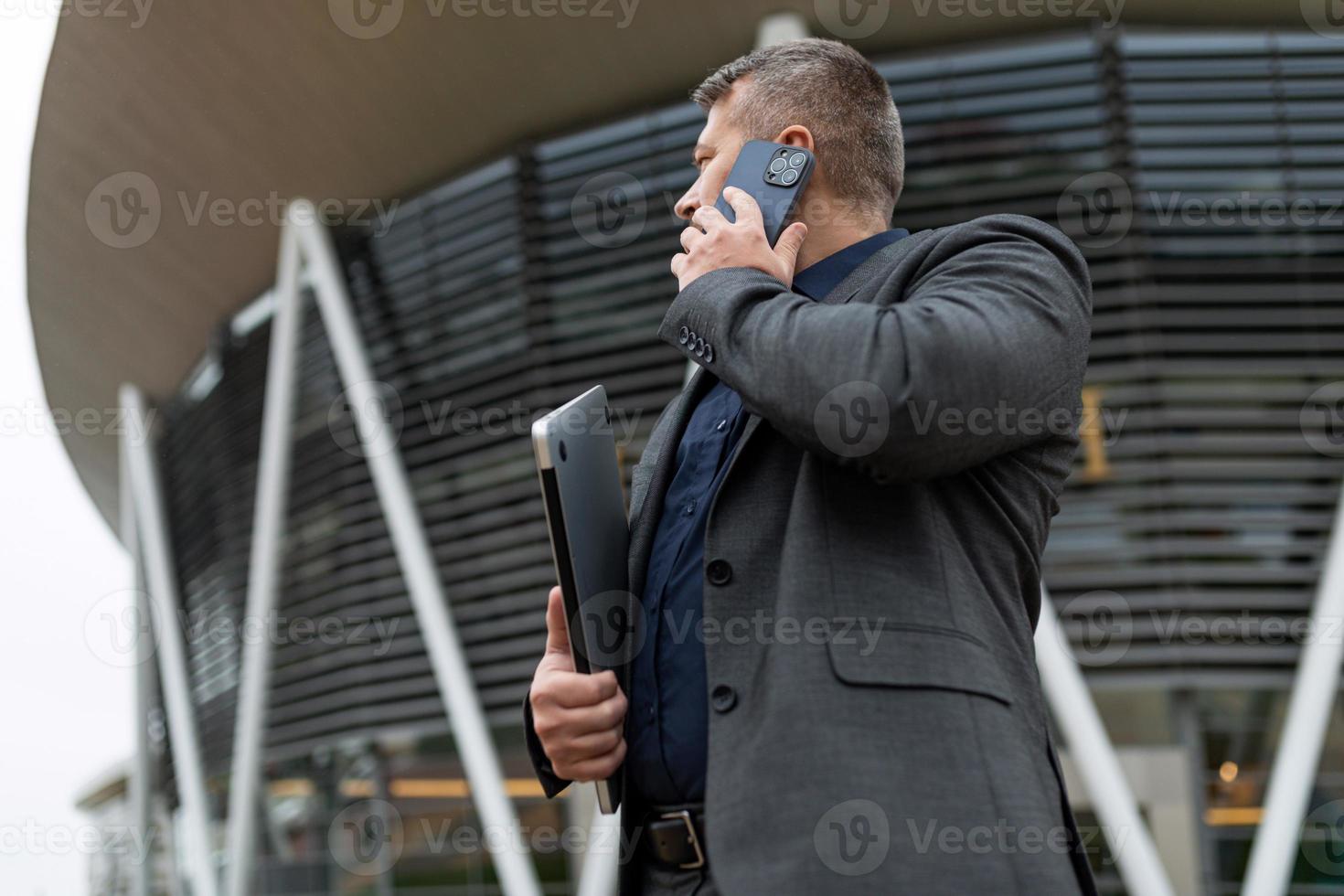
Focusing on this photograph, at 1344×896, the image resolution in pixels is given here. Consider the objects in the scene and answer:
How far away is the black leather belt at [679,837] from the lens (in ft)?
5.04

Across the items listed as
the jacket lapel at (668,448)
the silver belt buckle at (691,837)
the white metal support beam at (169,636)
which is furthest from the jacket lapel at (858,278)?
the white metal support beam at (169,636)

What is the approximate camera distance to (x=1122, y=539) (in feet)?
26.9

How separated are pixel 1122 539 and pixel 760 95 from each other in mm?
6955

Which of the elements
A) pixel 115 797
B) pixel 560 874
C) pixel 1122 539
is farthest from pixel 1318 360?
pixel 115 797

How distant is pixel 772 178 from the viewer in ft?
5.75

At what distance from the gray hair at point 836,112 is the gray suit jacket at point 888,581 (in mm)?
292

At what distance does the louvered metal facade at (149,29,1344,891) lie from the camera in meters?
8.10

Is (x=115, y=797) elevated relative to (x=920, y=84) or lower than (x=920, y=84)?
lower

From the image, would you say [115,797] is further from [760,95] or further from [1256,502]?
[760,95]

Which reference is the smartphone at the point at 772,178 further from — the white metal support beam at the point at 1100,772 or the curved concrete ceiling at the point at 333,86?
the curved concrete ceiling at the point at 333,86

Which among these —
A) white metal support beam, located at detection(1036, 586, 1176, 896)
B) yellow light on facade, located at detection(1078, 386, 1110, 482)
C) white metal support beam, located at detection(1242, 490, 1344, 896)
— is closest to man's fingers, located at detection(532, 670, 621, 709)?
white metal support beam, located at detection(1036, 586, 1176, 896)

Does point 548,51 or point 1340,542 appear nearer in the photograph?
point 1340,542

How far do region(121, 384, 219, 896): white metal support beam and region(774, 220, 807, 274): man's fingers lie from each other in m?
12.6

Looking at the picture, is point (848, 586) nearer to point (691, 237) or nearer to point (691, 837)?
point (691, 837)
